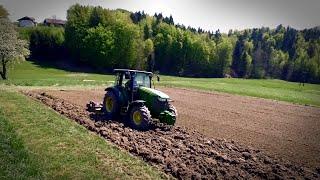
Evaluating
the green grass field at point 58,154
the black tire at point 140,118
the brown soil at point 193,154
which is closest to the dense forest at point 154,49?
the black tire at point 140,118

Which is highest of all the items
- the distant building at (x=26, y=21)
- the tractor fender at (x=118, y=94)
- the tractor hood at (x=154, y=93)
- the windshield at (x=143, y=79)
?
the distant building at (x=26, y=21)

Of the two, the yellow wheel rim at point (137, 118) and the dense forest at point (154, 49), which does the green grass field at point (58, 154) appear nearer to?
the yellow wheel rim at point (137, 118)

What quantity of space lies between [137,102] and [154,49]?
69022 mm

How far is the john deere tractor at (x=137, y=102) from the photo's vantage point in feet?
53.6

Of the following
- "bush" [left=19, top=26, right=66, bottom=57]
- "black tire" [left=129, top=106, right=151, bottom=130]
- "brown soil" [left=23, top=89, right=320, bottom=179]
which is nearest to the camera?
"brown soil" [left=23, top=89, right=320, bottom=179]

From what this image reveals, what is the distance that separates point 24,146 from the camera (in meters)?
12.1

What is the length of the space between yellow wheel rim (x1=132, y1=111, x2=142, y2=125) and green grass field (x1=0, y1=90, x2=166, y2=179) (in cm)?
230

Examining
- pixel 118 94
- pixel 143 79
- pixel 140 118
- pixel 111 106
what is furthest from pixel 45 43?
pixel 140 118

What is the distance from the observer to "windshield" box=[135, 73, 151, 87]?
1769 centimetres

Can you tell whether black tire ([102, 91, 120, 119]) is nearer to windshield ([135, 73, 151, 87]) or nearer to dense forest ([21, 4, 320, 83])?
windshield ([135, 73, 151, 87])

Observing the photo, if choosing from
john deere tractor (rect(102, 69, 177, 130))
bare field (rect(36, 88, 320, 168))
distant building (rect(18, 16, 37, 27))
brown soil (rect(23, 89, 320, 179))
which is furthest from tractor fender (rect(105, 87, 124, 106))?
distant building (rect(18, 16, 37, 27))

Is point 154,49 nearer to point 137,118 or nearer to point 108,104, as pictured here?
point 108,104

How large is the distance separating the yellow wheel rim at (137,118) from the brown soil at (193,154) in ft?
1.83

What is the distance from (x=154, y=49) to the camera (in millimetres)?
84875
